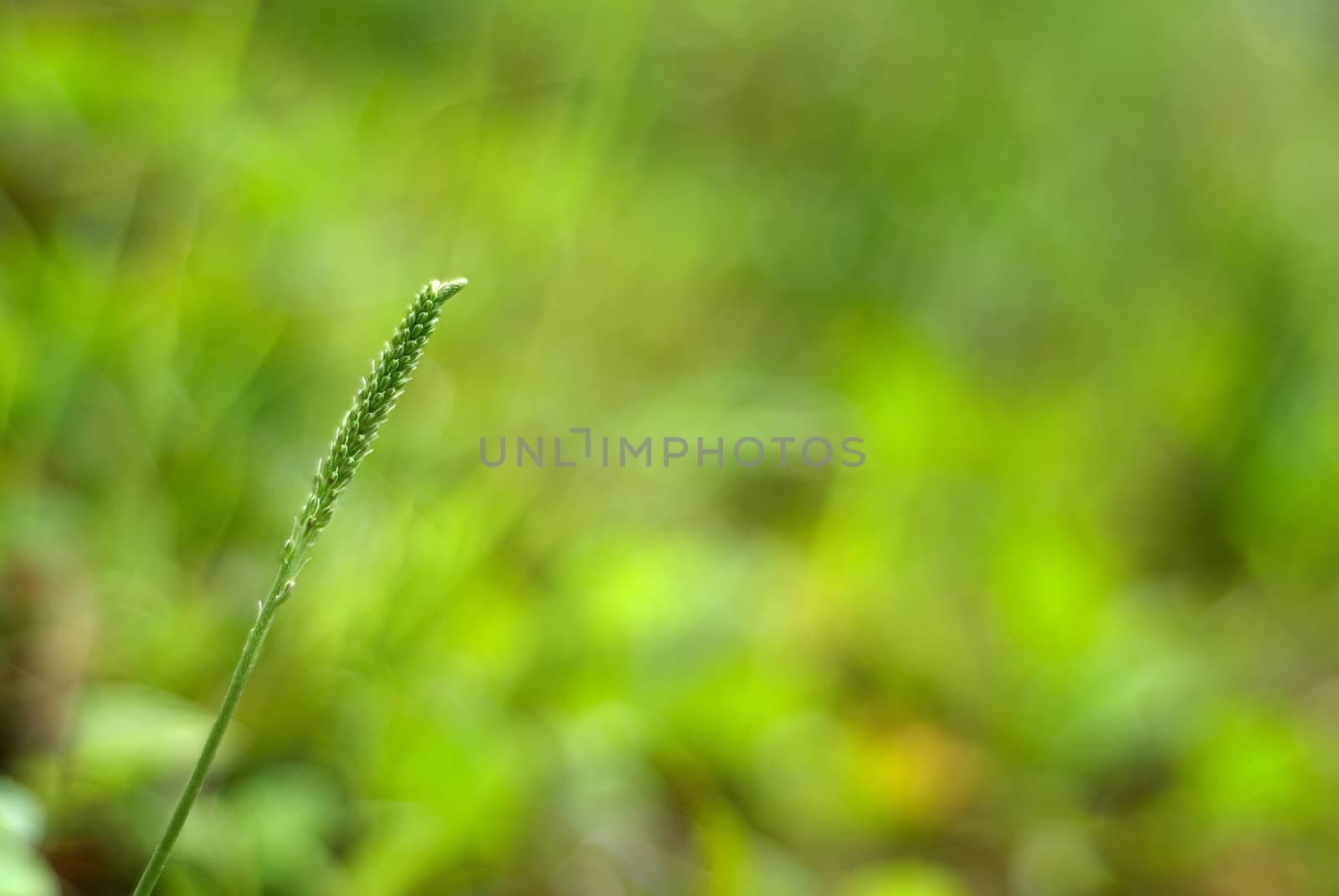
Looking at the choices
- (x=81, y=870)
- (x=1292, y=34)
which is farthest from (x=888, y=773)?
(x=1292, y=34)

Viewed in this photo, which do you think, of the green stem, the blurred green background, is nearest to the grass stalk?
the green stem

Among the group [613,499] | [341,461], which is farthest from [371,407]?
[613,499]

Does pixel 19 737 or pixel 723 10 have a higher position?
pixel 723 10

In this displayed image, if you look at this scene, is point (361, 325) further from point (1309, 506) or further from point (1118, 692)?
point (1309, 506)

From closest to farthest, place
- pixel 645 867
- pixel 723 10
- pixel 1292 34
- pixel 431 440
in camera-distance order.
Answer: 1. pixel 645 867
2. pixel 431 440
3. pixel 723 10
4. pixel 1292 34

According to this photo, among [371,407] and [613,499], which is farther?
[613,499]

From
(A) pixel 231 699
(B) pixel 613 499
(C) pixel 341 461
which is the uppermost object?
(B) pixel 613 499

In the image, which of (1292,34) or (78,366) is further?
(1292,34)

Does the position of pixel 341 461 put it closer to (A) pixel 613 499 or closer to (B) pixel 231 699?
(B) pixel 231 699

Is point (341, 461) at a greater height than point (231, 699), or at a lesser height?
greater
